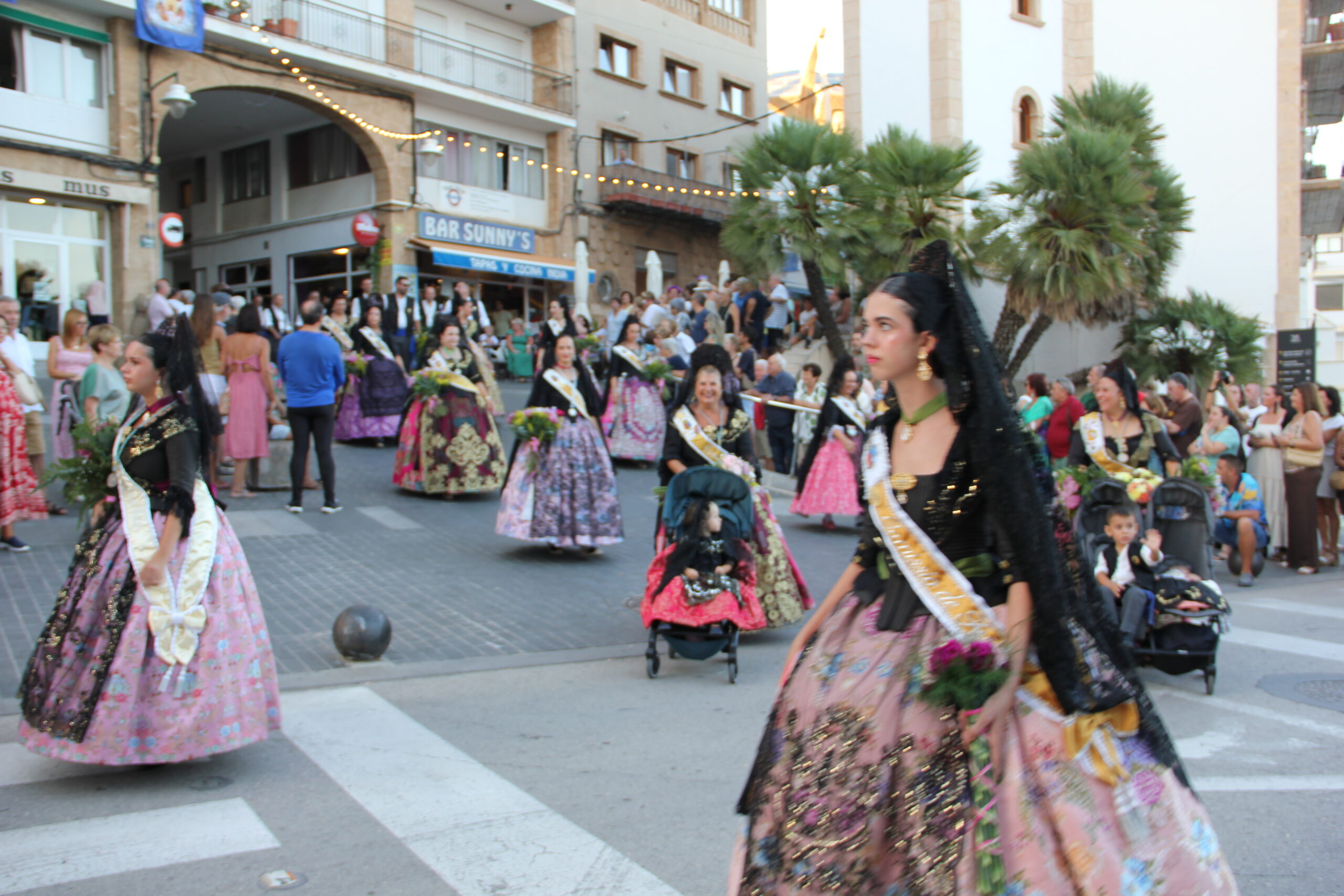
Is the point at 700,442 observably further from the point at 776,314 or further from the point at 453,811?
the point at 776,314

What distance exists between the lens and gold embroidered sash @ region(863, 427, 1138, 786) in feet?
8.32

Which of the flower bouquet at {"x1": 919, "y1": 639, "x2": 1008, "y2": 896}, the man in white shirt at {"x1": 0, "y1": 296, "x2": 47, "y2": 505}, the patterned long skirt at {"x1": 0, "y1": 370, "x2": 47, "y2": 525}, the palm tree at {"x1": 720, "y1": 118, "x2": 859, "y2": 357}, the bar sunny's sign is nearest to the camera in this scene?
the flower bouquet at {"x1": 919, "y1": 639, "x2": 1008, "y2": 896}

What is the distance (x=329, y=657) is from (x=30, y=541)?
3.78m

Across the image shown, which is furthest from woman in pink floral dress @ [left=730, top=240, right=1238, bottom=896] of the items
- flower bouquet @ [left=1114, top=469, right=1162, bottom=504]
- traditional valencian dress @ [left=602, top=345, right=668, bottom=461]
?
traditional valencian dress @ [left=602, top=345, right=668, bottom=461]

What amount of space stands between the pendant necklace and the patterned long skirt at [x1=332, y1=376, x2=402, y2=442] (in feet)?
40.3

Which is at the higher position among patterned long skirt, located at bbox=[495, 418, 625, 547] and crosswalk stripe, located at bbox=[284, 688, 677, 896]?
patterned long skirt, located at bbox=[495, 418, 625, 547]

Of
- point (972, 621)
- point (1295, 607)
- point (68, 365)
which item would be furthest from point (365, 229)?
point (972, 621)

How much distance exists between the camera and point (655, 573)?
6512mm

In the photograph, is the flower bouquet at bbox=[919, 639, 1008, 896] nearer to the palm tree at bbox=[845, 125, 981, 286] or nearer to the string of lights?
the palm tree at bbox=[845, 125, 981, 286]

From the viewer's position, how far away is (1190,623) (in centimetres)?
621

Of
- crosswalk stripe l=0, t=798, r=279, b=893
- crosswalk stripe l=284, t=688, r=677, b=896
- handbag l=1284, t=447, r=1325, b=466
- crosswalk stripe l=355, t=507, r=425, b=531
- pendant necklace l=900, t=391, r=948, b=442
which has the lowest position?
crosswalk stripe l=284, t=688, r=677, b=896

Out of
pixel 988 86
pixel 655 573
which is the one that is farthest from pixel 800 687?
pixel 988 86

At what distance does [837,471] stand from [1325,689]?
5.79m

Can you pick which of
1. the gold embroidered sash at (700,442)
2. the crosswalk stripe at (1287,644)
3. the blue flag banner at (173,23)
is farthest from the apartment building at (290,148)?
the crosswalk stripe at (1287,644)
